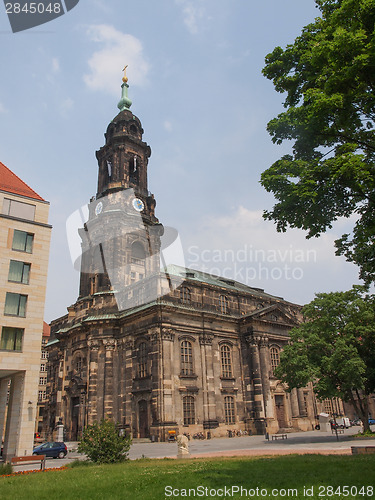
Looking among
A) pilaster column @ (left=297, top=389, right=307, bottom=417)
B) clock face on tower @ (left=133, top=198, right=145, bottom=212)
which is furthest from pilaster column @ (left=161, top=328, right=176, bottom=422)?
clock face on tower @ (left=133, top=198, right=145, bottom=212)

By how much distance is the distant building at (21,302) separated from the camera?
28109 mm

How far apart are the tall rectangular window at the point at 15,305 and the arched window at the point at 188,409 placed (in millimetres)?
17090

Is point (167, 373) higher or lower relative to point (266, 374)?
lower

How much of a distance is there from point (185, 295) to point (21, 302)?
1765cm

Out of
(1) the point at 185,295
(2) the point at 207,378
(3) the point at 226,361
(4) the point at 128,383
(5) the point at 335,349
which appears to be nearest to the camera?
(5) the point at 335,349

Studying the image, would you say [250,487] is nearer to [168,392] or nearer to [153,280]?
[168,392]

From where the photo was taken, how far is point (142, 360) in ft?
132

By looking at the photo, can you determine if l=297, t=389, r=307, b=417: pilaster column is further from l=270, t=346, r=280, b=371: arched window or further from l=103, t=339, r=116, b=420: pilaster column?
l=103, t=339, r=116, b=420: pilaster column

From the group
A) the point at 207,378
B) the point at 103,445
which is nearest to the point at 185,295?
the point at 207,378

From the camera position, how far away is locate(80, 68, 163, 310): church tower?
157 feet

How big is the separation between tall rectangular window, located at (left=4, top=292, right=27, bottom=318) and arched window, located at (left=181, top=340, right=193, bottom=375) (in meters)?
16.2

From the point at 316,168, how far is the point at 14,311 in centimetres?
2375

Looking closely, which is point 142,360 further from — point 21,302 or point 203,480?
point 203,480

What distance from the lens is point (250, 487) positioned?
10727 mm
